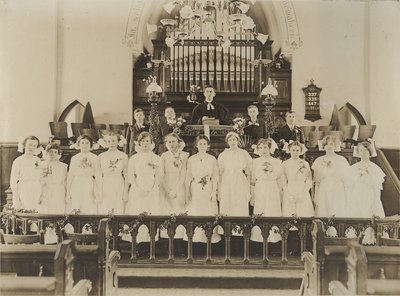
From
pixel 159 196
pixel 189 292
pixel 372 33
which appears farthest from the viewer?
pixel 372 33

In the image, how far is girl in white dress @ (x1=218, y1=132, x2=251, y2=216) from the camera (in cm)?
611

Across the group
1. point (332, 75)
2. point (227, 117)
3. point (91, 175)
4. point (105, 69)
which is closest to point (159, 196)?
point (91, 175)

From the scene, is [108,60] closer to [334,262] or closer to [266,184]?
[266,184]

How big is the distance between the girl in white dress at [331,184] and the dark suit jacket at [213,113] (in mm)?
4073

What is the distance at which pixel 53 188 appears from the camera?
6.24 m

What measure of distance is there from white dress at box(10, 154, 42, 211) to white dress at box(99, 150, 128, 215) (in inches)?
32.3

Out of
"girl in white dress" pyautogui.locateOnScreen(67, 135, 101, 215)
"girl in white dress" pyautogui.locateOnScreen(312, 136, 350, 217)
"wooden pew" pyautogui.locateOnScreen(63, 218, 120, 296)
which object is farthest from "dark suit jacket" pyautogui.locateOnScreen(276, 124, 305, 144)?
"wooden pew" pyautogui.locateOnScreen(63, 218, 120, 296)

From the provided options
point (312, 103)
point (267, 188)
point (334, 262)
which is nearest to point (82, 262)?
point (334, 262)

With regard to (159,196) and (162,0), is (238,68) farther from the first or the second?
(159,196)

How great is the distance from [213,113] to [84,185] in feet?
15.0

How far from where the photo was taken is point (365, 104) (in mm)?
10133

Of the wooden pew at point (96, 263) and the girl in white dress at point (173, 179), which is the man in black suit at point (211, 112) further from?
the wooden pew at point (96, 263)

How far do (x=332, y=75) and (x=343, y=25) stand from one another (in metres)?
1.06

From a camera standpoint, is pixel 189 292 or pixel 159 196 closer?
pixel 189 292
